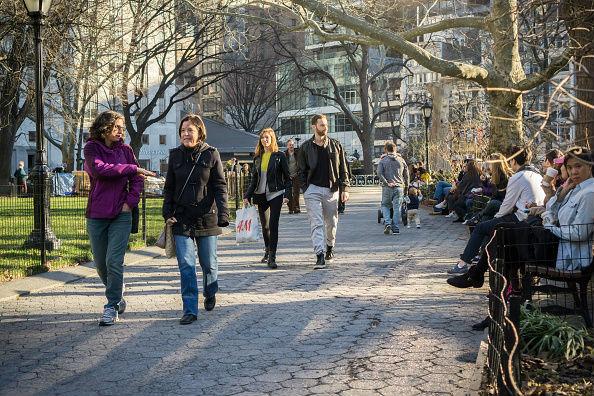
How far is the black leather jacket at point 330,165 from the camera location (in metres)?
11.5

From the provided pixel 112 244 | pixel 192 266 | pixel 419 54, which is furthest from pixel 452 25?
pixel 112 244

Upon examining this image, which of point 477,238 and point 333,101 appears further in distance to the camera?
point 333,101

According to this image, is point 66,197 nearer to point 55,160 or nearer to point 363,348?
point 363,348

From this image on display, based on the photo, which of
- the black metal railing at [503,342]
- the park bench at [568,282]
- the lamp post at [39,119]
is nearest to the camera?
the black metal railing at [503,342]

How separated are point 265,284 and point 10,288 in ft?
10.1

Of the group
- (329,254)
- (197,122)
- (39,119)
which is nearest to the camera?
(197,122)

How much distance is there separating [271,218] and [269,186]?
1.57 ft

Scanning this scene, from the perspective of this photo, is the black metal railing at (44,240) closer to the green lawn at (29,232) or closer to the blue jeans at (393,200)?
the green lawn at (29,232)

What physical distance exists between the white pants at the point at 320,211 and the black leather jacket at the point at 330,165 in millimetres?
122

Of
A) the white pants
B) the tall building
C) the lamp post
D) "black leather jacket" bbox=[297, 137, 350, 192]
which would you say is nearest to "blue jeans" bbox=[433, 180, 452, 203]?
"black leather jacket" bbox=[297, 137, 350, 192]

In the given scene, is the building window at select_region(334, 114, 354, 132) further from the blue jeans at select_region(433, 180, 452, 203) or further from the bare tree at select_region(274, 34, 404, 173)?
the blue jeans at select_region(433, 180, 452, 203)

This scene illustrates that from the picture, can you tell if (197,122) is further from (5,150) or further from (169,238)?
(5,150)

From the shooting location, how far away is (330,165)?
37.6 ft

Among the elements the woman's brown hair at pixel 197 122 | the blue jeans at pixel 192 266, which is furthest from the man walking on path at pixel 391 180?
the woman's brown hair at pixel 197 122
